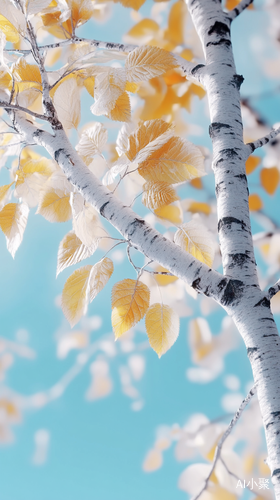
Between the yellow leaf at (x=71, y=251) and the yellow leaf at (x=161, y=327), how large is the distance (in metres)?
0.10

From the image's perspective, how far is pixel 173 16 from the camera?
628mm

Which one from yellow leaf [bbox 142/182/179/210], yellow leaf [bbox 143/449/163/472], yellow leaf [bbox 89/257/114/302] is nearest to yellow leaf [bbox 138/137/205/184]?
yellow leaf [bbox 142/182/179/210]

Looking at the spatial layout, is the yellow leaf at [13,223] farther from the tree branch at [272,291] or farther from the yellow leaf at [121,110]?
the tree branch at [272,291]

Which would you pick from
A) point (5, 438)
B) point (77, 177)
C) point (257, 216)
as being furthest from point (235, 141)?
point (5, 438)

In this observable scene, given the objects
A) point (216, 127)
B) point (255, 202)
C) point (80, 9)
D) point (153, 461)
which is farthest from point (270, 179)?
point (153, 461)

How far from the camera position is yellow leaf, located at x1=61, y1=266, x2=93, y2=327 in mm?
382

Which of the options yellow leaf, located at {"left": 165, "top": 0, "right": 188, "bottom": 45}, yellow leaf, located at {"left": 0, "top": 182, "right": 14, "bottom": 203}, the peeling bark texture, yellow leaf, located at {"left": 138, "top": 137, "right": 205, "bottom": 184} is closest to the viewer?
the peeling bark texture

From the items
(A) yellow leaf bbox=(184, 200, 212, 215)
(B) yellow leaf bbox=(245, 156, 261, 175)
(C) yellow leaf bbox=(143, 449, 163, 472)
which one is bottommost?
(C) yellow leaf bbox=(143, 449, 163, 472)

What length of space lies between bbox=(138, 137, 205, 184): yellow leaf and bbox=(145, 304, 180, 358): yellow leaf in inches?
5.9

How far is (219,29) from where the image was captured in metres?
0.42

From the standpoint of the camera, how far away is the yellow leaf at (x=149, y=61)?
1.14 ft

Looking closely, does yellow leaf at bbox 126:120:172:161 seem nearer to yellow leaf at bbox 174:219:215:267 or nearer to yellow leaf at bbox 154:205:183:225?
yellow leaf at bbox 174:219:215:267

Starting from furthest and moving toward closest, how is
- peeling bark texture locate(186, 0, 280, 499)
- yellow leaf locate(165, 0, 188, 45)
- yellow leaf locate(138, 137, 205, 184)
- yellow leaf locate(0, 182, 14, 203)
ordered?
yellow leaf locate(165, 0, 188, 45) < yellow leaf locate(0, 182, 14, 203) < yellow leaf locate(138, 137, 205, 184) < peeling bark texture locate(186, 0, 280, 499)

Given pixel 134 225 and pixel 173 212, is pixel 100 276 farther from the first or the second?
pixel 173 212
